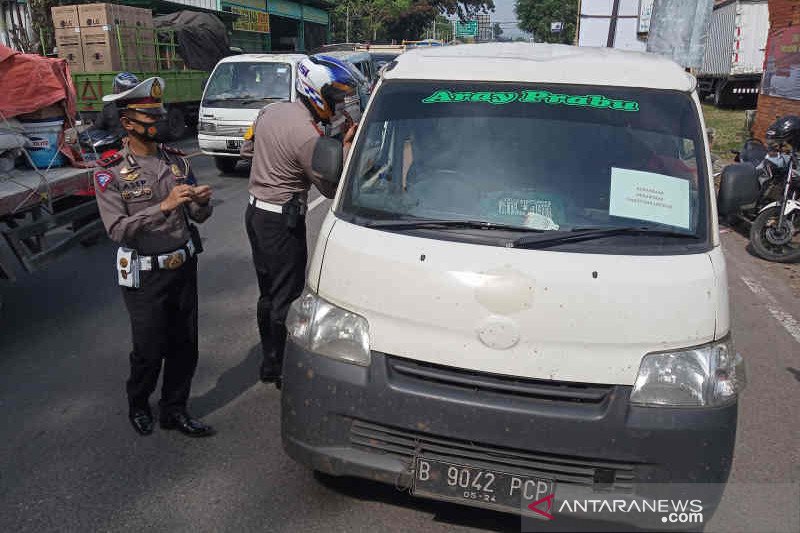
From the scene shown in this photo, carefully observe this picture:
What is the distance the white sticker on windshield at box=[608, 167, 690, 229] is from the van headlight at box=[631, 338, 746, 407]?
63cm

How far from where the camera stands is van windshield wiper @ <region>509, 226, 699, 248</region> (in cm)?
284

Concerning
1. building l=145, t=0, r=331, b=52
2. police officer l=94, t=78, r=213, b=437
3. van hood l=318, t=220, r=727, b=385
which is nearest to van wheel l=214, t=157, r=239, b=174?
police officer l=94, t=78, r=213, b=437

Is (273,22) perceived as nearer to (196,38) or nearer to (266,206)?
(196,38)

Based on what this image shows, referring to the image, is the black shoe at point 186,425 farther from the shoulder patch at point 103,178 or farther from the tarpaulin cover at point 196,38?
the tarpaulin cover at point 196,38

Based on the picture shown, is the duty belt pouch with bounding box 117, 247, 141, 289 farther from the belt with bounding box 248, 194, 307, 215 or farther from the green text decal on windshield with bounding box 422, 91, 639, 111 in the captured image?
the green text decal on windshield with bounding box 422, 91, 639, 111

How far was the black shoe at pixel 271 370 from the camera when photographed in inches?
173

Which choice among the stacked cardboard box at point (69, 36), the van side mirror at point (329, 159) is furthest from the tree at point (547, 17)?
the van side mirror at point (329, 159)

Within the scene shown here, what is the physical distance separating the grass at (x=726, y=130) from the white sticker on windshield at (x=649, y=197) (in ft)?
42.6

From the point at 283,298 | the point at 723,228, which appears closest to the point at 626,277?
the point at 283,298

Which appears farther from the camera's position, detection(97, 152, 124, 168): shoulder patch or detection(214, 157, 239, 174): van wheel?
detection(214, 157, 239, 174): van wheel

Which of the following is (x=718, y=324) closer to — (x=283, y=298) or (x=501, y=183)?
(x=501, y=183)

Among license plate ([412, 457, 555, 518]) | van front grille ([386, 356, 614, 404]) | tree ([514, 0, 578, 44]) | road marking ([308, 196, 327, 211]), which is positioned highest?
tree ([514, 0, 578, 44])

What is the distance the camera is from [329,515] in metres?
3.08

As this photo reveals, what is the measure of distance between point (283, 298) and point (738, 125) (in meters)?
20.0
